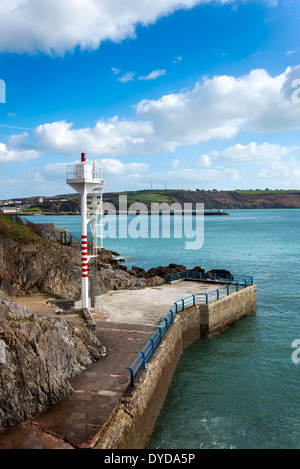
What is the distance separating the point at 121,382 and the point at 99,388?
0.71 m

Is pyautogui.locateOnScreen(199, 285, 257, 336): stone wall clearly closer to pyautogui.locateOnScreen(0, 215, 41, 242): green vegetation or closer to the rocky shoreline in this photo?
the rocky shoreline

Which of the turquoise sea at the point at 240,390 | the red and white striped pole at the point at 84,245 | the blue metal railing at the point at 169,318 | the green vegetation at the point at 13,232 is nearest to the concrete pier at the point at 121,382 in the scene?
the blue metal railing at the point at 169,318

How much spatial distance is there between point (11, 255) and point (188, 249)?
4737 centimetres

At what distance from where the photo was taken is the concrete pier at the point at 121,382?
818 centimetres

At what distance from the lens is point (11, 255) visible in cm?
1931

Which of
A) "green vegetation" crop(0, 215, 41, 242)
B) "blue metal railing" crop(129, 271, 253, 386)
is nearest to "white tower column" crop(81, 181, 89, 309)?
"blue metal railing" crop(129, 271, 253, 386)

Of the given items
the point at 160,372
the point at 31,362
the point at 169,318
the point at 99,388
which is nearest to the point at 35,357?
the point at 31,362

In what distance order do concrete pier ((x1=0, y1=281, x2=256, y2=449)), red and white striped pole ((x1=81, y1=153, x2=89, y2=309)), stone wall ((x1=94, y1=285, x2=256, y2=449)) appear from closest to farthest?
concrete pier ((x1=0, y1=281, x2=256, y2=449)), stone wall ((x1=94, y1=285, x2=256, y2=449)), red and white striped pole ((x1=81, y1=153, x2=89, y2=309))

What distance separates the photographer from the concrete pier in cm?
818

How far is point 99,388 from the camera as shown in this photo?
1024 cm

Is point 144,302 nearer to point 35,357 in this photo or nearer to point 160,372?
point 160,372
